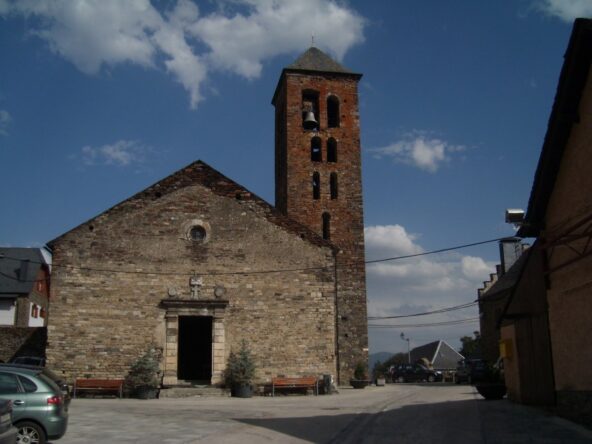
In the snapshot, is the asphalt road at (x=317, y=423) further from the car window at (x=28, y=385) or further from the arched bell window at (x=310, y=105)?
the arched bell window at (x=310, y=105)

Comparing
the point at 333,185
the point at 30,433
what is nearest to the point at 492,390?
the point at 30,433

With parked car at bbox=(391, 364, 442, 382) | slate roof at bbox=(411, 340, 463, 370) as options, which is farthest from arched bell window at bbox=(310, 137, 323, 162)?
slate roof at bbox=(411, 340, 463, 370)

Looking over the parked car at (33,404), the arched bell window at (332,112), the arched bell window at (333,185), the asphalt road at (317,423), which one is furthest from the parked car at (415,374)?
the parked car at (33,404)

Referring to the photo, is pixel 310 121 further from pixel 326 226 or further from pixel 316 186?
pixel 326 226

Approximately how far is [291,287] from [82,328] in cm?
769

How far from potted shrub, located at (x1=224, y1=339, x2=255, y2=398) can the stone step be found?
39cm

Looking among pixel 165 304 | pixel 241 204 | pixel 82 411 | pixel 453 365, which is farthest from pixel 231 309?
pixel 453 365

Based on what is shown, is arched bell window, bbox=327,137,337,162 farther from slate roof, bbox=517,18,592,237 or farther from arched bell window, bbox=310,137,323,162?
slate roof, bbox=517,18,592,237

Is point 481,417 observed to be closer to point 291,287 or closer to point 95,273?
point 291,287

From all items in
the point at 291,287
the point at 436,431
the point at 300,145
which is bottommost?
the point at 436,431

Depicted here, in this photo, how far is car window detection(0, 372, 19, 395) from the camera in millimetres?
9766

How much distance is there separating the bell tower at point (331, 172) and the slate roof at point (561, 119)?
1579 cm

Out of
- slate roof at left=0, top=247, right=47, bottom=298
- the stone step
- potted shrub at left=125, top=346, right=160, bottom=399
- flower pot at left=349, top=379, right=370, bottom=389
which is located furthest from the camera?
slate roof at left=0, top=247, right=47, bottom=298

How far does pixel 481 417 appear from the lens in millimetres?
14297
